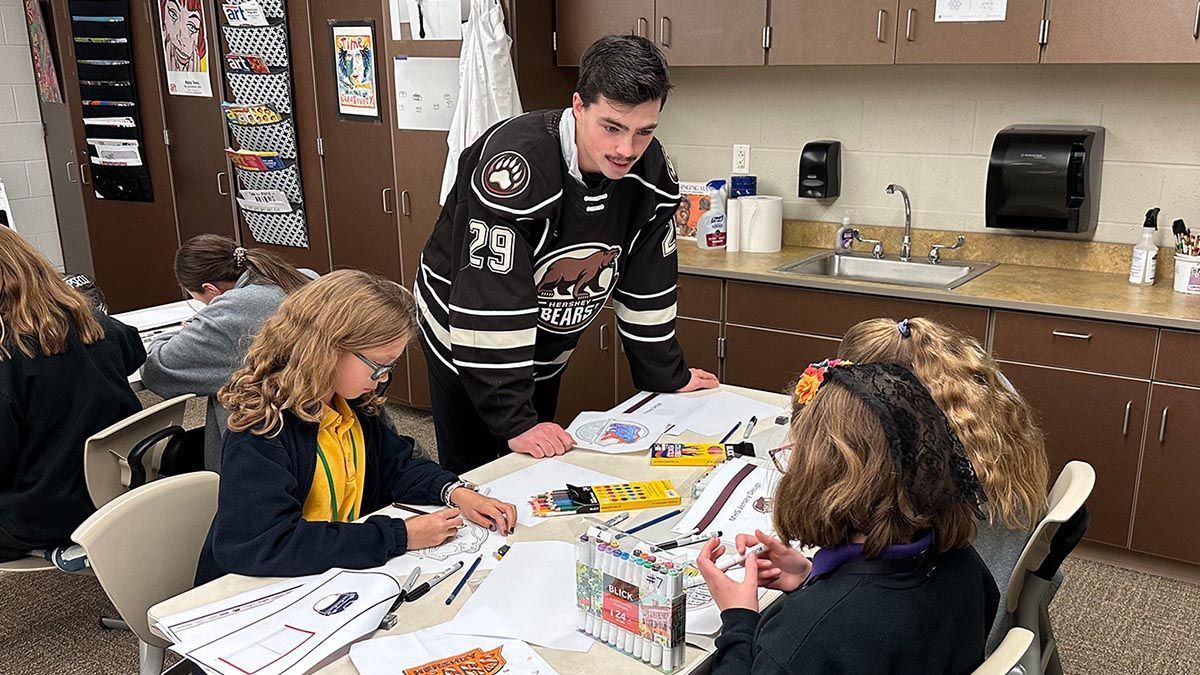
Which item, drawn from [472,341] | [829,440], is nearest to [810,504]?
[829,440]

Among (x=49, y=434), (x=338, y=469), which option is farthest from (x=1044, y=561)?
(x=49, y=434)

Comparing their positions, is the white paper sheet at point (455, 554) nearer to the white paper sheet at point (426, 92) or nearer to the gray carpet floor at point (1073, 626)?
the gray carpet floor at point (1073, 626)

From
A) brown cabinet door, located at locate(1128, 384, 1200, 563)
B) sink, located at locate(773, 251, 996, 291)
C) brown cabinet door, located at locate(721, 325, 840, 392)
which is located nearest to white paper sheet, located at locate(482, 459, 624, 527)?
brown cabinet door, located at locate(721, 325, 840, 392)

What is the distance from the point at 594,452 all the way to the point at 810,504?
840 millimetres

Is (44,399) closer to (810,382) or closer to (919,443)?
(810,382)

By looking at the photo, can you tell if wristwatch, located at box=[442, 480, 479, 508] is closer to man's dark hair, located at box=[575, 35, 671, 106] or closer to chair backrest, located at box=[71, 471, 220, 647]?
chair backrest, located at box=[71, 471, 220, 647]

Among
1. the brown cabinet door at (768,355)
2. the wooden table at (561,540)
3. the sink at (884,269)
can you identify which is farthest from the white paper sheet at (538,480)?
the sink at (884,269)

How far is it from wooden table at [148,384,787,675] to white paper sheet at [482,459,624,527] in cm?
2

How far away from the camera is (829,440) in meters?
1.20

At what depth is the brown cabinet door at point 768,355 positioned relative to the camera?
3309mm

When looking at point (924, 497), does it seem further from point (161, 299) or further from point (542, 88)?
point (161, 299)

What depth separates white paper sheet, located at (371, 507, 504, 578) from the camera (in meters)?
1.56

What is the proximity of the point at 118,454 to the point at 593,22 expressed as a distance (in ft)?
7.49

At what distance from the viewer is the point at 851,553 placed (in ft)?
4.00
